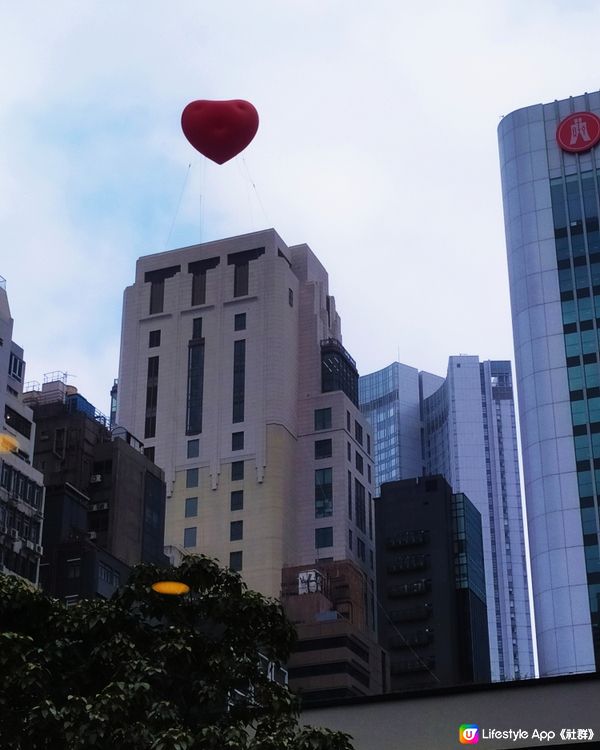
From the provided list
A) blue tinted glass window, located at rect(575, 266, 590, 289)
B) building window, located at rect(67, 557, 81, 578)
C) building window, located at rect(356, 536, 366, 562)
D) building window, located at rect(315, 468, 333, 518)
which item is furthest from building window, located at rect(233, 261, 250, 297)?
building window, located at rect(67, 557, 81, 578)

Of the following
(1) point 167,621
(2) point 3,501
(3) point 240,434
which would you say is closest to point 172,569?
(1) point 167,621

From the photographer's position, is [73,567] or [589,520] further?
[589,520]

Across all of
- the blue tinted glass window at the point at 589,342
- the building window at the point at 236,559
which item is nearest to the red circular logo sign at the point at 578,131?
the blue tinted glass window at the point at 589,342

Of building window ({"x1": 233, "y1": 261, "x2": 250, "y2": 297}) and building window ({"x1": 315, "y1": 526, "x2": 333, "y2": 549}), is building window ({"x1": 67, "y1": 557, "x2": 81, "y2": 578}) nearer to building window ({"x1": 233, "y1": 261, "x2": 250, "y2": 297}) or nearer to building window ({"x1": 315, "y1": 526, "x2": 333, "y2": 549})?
building window ({"x1": 315, "y1": 526, "x2": 333, "y2": 549})

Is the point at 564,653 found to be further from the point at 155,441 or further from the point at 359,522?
the point at 155,441

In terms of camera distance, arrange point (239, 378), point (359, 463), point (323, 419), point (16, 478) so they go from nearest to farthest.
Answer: point (16, 478) < point (239, 378) < point (323, 419) < point (359, 463)

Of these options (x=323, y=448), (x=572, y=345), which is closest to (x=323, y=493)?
(x=323, y=448)

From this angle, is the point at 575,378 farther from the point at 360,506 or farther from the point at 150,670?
the point at 150,670
